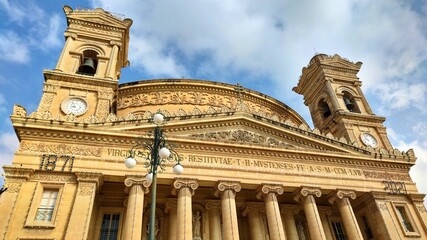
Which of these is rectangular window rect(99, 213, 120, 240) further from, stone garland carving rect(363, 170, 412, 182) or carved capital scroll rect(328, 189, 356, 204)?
stone garland carving rect(363, 170, 412, 182)

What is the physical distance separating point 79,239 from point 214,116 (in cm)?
901

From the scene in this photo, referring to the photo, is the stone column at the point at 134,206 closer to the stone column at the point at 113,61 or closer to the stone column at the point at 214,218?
the stone column at the point at 214,218

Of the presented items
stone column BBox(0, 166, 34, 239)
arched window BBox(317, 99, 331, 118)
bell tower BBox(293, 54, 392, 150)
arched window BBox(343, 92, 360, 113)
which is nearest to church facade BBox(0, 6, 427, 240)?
stone column BBox(0, 166, 34, 239)

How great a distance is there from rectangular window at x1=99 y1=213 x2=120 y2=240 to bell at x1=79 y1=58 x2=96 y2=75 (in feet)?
31.1

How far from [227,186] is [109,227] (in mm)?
6160

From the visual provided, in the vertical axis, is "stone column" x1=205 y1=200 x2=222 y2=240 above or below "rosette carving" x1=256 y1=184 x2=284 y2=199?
below

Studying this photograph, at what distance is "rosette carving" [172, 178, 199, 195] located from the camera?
15487mm

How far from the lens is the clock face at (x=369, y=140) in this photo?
922 inches

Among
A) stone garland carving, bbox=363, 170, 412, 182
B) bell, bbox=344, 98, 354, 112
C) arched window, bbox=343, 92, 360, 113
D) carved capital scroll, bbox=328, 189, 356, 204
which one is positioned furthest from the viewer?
bell, bbox=344, 98, 354, 112

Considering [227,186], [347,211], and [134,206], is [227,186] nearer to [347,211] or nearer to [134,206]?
[134,206]

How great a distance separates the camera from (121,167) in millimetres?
15180

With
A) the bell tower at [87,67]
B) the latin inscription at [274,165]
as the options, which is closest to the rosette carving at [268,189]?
the latin inscription at [274,165]

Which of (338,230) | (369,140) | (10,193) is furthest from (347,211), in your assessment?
(10,193)

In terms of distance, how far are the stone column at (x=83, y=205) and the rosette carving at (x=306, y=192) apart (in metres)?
10.2
